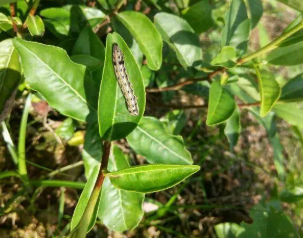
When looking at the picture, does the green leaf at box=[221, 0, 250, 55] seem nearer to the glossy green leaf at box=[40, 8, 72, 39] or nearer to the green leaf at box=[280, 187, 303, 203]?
the glossy green leaf at box=[40, 8, 72, 39]

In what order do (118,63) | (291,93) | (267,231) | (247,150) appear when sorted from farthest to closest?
(247,150) → (267,231) → (291,93) → (118,63)

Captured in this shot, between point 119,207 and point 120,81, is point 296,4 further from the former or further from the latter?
point 119,207

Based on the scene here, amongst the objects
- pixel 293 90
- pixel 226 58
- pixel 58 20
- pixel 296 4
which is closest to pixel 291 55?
pixel 293 90

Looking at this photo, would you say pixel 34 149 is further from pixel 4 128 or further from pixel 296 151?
pixel 296 151

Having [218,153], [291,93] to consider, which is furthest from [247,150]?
[291,93]

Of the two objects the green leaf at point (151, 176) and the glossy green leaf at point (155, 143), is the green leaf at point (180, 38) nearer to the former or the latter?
the glossy green leaf at point (155, 143)

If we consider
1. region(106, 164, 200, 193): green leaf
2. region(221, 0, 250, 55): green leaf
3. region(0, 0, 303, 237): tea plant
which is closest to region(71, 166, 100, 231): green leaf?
region(0, 0, 303, 237): tea plant
